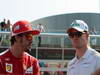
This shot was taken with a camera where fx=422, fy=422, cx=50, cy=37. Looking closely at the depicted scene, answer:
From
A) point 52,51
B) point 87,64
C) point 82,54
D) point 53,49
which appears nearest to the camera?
point 87,64

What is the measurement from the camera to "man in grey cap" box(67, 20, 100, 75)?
13.4 feet

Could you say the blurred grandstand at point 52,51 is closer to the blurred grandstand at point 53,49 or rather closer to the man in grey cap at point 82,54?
the blurred grandstand at point 53,49

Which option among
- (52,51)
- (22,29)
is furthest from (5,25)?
(22,29)

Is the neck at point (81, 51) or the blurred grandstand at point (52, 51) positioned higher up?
the neck at point (81, 51)

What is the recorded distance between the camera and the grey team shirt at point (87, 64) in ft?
13.3

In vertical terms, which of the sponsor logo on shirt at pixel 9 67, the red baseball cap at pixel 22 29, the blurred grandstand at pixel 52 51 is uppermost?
the red baseball cap at pixel 22 29

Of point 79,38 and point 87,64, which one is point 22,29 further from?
point 87,64

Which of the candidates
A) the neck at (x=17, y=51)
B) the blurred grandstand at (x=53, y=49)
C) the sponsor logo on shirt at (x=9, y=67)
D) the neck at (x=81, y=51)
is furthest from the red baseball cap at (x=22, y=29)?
the blurred grandstand at (x=53, y=49)

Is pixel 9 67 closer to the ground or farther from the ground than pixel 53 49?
farther from the ground

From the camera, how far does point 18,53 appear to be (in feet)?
14.0

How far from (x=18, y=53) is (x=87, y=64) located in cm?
70

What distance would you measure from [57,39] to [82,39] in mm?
7864

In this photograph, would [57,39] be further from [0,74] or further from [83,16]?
[83,16]

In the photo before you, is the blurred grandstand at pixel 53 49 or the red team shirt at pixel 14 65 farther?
the blurred grandstand at pixel 53 49
